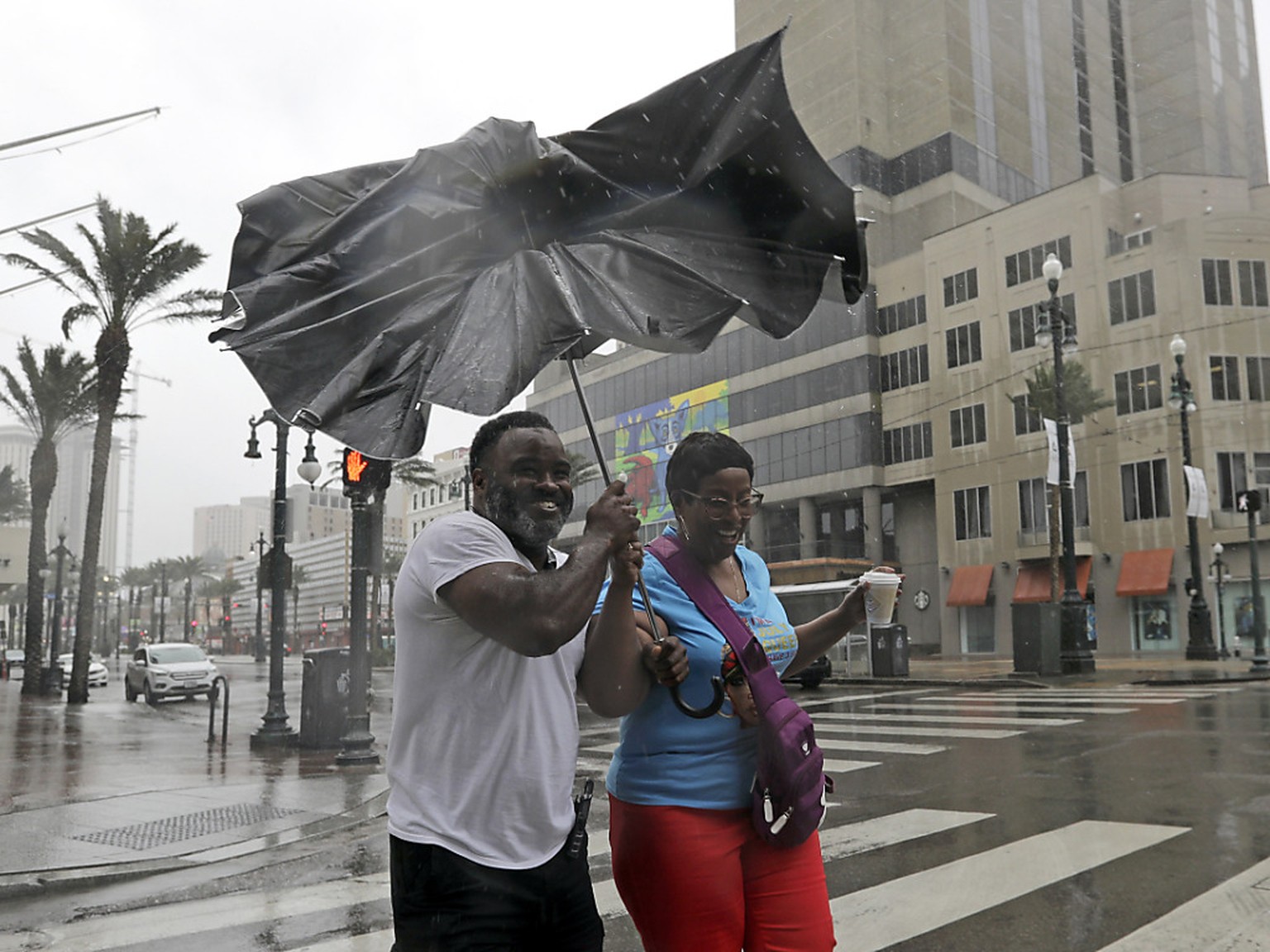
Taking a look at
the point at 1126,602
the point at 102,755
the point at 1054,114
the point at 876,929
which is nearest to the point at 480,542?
the point at 876,929

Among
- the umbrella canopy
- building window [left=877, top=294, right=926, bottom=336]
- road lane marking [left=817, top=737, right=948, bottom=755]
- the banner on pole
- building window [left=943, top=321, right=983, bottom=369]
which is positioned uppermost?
building window [left=877, top=294, right=926, bottom=336]

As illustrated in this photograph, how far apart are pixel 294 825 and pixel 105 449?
71.5 feet

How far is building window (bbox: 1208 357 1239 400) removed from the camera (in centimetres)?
3981

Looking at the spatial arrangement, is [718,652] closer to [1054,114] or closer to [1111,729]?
[1111,729]

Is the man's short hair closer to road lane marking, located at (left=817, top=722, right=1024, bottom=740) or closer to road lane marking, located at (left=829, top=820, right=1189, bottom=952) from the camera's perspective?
road lane marking, located at (left=829, top=820, right=1189, bottom=952)

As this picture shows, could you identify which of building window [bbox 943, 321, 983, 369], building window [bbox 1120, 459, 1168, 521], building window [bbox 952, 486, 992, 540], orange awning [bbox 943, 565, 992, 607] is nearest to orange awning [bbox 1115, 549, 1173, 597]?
building window [bbox 1120, 459, 1168, 521]

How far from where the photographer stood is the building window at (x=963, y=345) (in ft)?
156

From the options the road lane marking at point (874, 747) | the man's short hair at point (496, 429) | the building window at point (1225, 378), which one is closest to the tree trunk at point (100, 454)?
the road lane marking at point (874, 747)

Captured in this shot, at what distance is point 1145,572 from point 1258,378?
823 centimetres

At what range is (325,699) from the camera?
1335 cm

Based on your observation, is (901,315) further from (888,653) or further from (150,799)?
(150,799)

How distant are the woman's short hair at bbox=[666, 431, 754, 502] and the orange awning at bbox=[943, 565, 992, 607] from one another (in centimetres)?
4604

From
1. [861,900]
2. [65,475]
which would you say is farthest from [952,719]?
[65,475]

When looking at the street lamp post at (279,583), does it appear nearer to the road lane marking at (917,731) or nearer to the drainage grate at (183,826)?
the drainage grate at (183,826)
